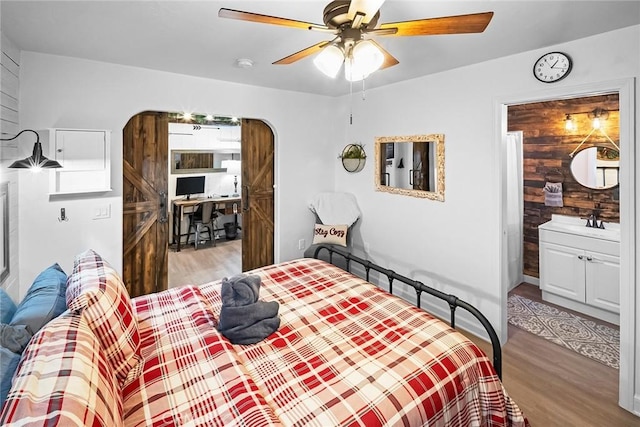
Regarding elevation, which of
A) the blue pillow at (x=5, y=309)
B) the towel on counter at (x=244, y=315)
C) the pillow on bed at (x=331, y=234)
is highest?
the pillow on bed at (x=331, y=234)

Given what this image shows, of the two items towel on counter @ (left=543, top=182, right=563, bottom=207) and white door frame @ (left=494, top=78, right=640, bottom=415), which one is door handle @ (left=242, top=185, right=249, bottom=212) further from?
towel on counter @ (left=543, top=182, right=563, bottom=207)

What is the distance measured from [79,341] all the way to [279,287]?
4.43 feet

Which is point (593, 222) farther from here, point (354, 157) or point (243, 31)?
point (243, 31)

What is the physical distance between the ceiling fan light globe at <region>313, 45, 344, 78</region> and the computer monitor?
2.48 m

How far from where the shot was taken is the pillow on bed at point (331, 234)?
3.95m

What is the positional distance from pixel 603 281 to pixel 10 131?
17.5ft

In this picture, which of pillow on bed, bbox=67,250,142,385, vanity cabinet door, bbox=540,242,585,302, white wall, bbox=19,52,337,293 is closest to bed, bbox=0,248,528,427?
pillow on bed, bbox=67,250,142,385

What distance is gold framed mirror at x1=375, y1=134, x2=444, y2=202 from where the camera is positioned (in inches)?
127

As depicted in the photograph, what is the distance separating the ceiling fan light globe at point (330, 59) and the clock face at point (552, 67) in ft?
5.94

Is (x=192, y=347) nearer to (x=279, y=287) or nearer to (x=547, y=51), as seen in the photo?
(x=279, y=287)

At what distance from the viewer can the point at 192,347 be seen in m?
1.59

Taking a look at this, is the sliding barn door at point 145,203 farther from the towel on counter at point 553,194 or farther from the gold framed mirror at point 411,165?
the towel on counter at point 553,194

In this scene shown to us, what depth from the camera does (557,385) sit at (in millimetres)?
2391

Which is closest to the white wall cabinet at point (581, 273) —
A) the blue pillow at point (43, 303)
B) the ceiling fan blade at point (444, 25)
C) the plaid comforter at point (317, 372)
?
the plaid comforter at point (317, 372)
